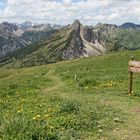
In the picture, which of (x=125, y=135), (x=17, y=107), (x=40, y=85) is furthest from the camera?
(x=40, y=85)

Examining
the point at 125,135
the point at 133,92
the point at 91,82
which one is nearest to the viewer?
the point at 125,135

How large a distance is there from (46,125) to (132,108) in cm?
662

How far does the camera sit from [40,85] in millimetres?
35281

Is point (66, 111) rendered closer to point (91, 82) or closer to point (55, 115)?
point (55, 115)

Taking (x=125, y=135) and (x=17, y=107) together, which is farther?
(x=17, y=107)

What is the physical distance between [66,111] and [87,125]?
103 inches

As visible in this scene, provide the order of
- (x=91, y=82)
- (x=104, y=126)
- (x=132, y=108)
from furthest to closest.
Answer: (x=91, y=82) < (x=132, y=108) < (x=104, y=126)

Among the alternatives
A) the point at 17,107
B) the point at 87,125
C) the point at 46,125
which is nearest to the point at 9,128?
the point at 46,125

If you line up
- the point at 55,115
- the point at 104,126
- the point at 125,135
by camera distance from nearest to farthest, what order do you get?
the point at 125,135, the point at 104,126, the point at 55,115

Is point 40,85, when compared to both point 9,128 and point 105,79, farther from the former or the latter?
point 9,128

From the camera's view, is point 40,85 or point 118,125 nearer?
point 118,125

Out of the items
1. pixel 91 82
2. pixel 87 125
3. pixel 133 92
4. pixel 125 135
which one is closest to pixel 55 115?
pixel 87 125

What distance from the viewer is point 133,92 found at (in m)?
26.8

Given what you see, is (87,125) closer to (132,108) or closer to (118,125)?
(118,125)
